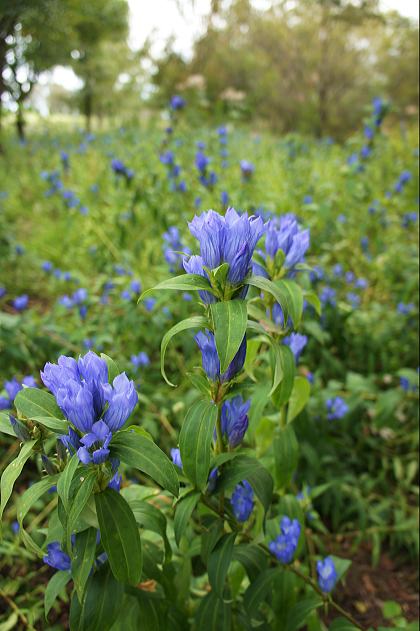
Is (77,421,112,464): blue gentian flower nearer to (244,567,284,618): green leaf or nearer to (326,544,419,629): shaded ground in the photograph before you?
(244,567,284,618): green leaf

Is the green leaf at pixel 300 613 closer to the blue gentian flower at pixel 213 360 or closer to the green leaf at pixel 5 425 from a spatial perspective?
Answer: the blue gentian flower at pixel 213 360

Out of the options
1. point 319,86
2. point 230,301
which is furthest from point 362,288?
point 319,86

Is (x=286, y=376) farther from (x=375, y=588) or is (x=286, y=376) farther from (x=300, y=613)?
(x=375, y=588)

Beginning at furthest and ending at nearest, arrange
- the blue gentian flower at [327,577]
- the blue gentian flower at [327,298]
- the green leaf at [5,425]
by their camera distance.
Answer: the blue gentian flower at [327,298]
the blue gentian flower at [327,577]
the green leaf at [5,425]

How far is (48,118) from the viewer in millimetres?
8820

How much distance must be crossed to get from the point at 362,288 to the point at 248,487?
6.41 ft

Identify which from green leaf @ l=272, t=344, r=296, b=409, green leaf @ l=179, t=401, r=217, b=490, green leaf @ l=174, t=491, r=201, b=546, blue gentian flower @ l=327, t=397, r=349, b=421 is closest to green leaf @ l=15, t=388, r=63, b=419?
green leaf @ l=179, t=401, r=217, b=490

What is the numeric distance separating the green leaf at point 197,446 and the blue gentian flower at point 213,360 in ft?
0.32

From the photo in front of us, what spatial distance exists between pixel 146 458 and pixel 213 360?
0.25 m

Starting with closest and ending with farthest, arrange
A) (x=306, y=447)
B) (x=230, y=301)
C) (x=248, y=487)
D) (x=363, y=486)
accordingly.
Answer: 1. (x=230, y=301)
2. (x=248, y=487)
3. (x=306, y=447)
4. (x=363, y=486)

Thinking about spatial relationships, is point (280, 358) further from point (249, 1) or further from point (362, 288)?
point (249, 1)

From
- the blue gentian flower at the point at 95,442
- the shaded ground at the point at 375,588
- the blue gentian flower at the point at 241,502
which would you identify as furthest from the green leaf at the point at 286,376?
the shaded ground at the point at 375,588

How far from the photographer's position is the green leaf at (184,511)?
0.94m

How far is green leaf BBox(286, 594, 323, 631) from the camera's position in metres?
1.15
